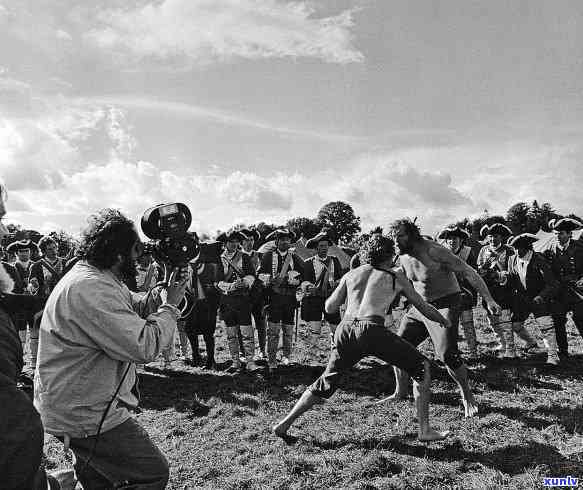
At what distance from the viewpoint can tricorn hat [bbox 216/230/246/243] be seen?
356 inches

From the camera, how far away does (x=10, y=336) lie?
1.88m

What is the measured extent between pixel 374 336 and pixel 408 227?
1.77 meters

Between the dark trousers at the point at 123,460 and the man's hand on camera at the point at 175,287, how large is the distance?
0.75 m

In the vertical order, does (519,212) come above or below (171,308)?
above

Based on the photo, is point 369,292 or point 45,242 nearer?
point 369,292

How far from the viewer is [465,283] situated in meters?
8.67

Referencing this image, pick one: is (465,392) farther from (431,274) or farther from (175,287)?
(175,287)

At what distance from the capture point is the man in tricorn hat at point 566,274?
7.54 m

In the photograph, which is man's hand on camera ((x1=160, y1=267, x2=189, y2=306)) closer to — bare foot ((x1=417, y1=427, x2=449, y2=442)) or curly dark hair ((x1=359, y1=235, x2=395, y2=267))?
curly dark hair ((x1=359, y1=235, x2=395, y2=267))

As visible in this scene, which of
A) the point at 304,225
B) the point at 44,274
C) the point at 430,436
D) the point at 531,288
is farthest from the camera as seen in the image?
the point at 304,225

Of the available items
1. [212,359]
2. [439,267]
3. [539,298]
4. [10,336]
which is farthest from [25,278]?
[539,298]

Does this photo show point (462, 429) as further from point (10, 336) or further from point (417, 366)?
point (10, 336)

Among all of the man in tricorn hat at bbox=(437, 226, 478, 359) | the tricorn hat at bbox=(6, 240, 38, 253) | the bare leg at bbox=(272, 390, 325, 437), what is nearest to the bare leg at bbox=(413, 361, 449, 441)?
the bare leg at bbox=(272, 390, 325, 437)

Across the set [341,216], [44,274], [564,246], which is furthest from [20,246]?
[341,216]
